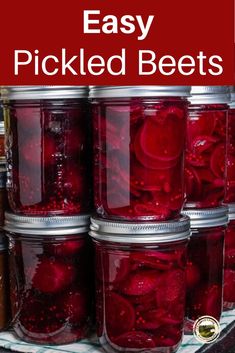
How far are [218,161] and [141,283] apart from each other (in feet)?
1.03

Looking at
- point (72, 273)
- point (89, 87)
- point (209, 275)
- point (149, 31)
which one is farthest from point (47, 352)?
point (149, 31)

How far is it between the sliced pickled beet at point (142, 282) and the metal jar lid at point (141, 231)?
0.18 ft

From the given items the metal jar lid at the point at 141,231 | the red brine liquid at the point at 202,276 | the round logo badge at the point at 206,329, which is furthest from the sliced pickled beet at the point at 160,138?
the round logo badge at the point at 206,329

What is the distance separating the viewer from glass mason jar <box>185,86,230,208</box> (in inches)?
54.3

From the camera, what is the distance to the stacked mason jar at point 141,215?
4.05 ft

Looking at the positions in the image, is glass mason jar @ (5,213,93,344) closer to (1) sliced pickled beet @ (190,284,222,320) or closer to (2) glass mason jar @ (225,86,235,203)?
(1) sliced pickled beet @ (190,284,222,320)

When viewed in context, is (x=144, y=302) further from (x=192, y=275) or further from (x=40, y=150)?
(x=40, y=150)

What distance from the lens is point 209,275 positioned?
1424 mm

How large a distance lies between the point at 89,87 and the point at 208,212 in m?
0.35

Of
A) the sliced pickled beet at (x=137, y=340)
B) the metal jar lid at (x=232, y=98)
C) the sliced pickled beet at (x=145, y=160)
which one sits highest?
the metal jar lid at (x=232, y=98)

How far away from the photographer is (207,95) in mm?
1383

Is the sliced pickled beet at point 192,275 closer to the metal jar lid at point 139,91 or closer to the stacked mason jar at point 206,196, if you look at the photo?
the stacked mason jar at point 206,196

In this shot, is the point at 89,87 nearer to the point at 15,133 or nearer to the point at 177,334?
the point at 15,133

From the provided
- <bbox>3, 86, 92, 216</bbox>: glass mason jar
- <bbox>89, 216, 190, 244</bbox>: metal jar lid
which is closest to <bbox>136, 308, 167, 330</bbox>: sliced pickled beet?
<bbox>89, 216, 190, 244</bbox>: metal jar lid
